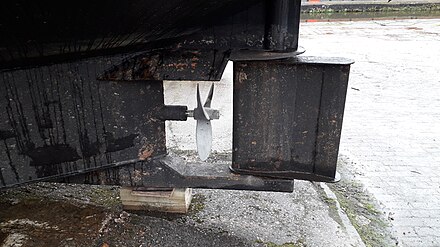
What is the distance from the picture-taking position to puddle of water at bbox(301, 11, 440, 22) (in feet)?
44.8

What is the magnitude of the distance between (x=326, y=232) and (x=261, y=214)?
35 centimetres

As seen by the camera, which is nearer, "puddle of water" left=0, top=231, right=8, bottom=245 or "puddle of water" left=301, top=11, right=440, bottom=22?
"puddle of water" left=0, top=231, right=8, bottom=245

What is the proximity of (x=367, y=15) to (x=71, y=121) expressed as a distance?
47.3ft

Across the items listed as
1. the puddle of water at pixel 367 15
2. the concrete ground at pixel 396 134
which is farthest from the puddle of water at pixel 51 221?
the puddle of water at pixel 367 15

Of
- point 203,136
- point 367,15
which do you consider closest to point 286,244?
point 203,136

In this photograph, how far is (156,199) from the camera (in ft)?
6.75

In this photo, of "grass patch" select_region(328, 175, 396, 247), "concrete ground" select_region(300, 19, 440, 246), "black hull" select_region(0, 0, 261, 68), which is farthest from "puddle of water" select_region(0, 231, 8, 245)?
"concrete ground" select_region(300, 19, 440, 246)

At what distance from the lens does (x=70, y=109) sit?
134 centimetres

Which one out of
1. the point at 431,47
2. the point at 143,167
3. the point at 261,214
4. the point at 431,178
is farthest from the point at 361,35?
the point at 143,167

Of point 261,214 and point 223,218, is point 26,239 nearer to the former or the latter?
point 223,218

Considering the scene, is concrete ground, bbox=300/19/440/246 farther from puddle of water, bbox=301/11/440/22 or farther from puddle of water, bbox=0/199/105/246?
puddle of water, bbox=301/11/440/22

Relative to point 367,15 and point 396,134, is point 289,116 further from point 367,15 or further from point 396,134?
point 367,15

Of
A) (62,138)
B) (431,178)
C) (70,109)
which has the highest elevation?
(70,109)

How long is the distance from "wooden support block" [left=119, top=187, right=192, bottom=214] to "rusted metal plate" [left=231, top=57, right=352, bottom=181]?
561 mm
